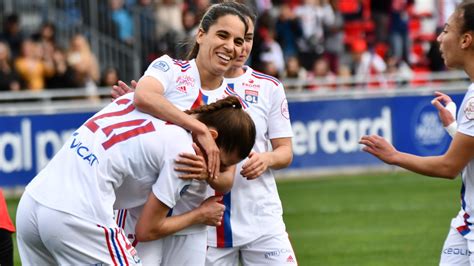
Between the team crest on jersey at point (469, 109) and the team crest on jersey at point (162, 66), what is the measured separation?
69.6 inches

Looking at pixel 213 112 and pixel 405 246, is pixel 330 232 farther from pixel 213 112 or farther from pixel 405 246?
pixel 213 112

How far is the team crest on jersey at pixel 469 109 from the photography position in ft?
21.5

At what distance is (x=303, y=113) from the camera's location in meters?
19.5

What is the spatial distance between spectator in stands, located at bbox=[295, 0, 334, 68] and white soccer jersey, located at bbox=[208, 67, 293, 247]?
51.3 ft

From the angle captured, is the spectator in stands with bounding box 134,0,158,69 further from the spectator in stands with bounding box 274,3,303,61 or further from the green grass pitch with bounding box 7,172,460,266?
the green grass pitch with bounding box 7,172,460,266

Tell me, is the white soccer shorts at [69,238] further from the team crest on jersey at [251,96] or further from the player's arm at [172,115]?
the team crest on jersey at [251,96]

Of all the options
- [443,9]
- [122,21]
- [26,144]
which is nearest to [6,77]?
[26,144]

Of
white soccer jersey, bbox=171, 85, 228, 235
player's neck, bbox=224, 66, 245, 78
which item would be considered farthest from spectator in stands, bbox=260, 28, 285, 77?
white soccer jersey, bbox=171, 85, 228, 235

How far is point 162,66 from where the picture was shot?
6.70 meters

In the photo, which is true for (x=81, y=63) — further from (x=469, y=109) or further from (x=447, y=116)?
(x=469, y=109)

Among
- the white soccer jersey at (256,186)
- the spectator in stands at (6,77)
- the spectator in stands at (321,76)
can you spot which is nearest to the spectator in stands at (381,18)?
the spectator in stands at (321,76)

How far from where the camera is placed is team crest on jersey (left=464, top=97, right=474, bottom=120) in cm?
654

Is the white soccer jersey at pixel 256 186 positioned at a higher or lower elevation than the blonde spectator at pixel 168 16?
higher

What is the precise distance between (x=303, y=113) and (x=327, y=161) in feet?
3.13
